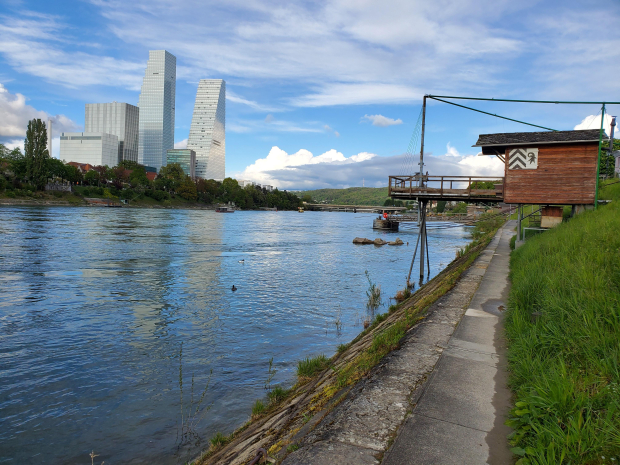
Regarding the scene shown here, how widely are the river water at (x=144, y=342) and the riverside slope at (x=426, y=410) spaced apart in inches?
140

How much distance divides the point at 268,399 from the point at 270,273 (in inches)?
710

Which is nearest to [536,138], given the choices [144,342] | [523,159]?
[523,159]

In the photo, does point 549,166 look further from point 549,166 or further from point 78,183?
point 78,183

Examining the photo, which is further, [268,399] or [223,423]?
[268,399]

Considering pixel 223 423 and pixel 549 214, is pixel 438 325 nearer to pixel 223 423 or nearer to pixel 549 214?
pixel 223 423

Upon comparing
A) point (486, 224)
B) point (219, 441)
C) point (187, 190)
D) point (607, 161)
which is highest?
point (187, 190)

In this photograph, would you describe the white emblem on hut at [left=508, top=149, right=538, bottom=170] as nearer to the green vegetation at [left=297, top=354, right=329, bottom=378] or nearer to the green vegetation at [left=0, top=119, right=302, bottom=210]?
the green vegetation at [left=297, top=354, right=329, bottom=378]

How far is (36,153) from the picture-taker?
10031cm

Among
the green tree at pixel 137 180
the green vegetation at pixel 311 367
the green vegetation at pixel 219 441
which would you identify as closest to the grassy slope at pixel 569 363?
the green vegetation at pixel 311 367

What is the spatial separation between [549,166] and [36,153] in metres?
114

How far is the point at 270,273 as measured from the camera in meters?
26.5

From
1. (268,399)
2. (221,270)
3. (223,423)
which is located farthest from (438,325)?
(221,270)

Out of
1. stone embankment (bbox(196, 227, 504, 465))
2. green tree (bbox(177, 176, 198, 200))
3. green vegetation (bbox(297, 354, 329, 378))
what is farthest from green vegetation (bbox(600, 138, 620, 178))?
green tree (bbox(177, 176, 198, 200))

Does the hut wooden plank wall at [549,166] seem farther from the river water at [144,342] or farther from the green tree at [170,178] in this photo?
the green tree at [170,178]
